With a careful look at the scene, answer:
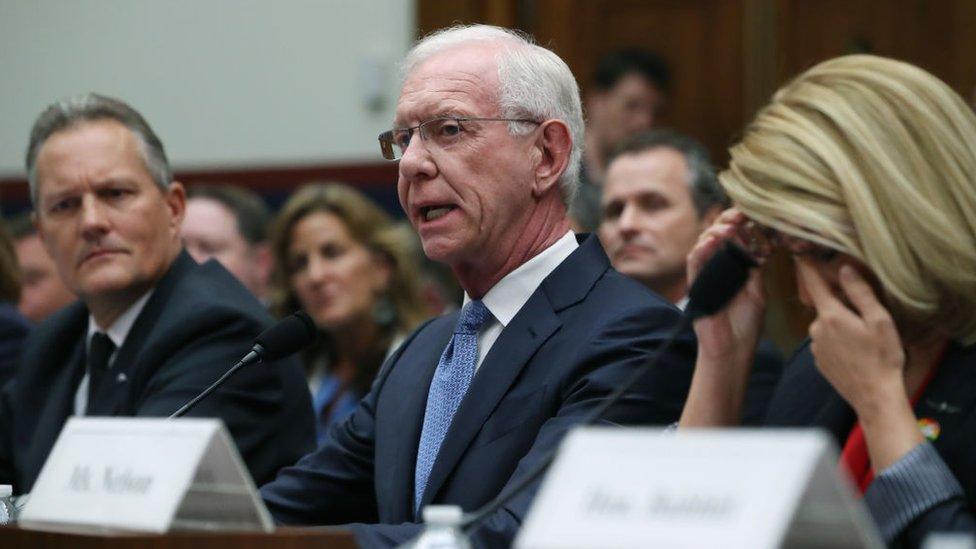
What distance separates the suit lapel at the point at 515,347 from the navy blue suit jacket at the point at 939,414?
40cm

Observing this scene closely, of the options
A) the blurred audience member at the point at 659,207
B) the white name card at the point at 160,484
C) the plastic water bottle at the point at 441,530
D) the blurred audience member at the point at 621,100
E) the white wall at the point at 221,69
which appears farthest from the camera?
the white wall at the point at 221,69

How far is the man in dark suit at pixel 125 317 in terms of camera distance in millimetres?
3072

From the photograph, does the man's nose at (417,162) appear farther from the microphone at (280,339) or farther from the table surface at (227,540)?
the table surface at (227,540)

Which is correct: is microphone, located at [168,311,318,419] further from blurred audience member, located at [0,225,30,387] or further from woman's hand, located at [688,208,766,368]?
blurred audience member, located at [0,225,30,387]

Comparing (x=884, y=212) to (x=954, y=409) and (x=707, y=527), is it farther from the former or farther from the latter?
(x=707, y=527)

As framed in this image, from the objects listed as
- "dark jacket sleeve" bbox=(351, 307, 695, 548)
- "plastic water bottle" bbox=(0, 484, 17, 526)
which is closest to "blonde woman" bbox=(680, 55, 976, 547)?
"dark jacket sleeve" bbox=(351, 307, 695, 548)

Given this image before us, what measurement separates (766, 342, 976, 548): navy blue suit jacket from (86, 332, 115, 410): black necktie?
158cm

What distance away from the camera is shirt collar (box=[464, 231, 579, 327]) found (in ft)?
8.42

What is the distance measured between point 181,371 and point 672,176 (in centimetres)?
183

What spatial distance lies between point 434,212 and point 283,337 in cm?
35

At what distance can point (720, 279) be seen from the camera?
204 cm

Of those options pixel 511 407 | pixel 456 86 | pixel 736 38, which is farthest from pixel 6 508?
pixel 736 38

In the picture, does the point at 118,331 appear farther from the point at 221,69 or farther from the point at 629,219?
the point at 221,69

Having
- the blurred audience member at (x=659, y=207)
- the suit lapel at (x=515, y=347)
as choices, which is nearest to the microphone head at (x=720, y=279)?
the suit lapel at (x=515, y=347)
